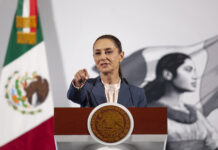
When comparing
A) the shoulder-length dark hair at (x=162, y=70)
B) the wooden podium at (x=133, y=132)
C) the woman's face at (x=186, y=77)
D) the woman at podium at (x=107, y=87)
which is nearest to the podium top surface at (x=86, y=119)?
the wooden podium at (x=133, y=132)

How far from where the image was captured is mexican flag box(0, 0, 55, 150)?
3.10m

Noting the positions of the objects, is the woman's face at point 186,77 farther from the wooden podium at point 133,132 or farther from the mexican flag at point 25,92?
the wooden podium at point 133,132

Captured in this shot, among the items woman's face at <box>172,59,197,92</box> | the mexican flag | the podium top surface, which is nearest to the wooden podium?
the podium top surface

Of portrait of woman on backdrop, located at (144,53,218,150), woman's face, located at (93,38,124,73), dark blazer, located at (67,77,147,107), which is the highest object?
woman's face, located at (93,38,124,73)

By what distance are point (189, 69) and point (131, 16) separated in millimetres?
889

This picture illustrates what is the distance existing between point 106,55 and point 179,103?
1.46m

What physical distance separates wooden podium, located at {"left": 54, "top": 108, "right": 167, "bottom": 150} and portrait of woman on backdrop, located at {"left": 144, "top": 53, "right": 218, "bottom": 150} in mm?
1902

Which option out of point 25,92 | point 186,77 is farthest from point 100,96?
point 186,77

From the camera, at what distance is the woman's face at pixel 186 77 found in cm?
332

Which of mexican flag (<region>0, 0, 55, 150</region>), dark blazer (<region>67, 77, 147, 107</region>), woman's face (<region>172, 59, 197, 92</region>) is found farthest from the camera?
woman's face (<region>172, 59, 197, 92</region>)

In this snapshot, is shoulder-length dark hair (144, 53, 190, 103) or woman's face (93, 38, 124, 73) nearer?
woman's face (93, 38, 124, 73)

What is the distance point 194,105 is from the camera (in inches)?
129

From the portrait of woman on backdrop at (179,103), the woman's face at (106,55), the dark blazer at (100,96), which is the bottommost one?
the portrait of woman on backdrop at (179,103)

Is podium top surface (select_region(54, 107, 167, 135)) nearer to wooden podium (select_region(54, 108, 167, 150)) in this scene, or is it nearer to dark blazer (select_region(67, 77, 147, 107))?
wooden podium (select_region(54, 108, 167, 150))
